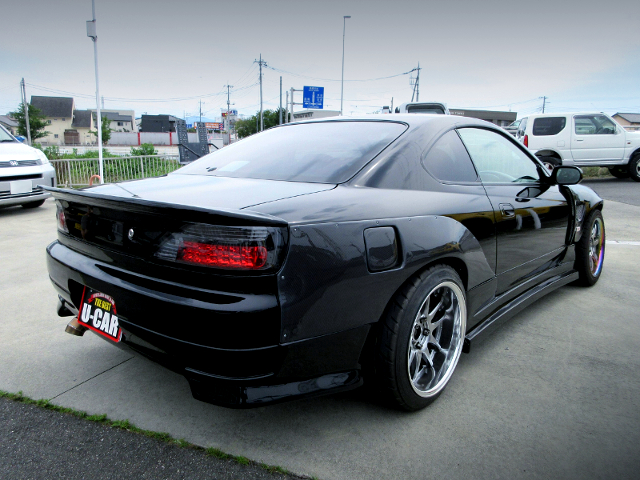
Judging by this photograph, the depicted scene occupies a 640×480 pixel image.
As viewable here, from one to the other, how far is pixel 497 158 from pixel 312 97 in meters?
39.1

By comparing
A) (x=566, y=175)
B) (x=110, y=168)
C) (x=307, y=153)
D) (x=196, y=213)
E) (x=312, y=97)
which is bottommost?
(x=110, y=168)

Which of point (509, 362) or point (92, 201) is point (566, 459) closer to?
point (509, 362)

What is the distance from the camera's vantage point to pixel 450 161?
2352 mm

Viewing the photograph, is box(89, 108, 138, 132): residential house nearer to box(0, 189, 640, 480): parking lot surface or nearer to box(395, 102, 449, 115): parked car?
box(395, 102, 449, 115): parked car

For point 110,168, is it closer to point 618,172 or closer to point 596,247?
point 596,247

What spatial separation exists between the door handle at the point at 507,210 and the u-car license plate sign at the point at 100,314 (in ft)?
6.55

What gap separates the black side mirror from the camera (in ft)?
9.86

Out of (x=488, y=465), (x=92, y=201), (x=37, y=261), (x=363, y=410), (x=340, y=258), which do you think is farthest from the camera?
(x=37, y=261)

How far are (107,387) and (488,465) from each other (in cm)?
179

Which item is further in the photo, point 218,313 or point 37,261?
point 37,261

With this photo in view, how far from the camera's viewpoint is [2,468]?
1.69m

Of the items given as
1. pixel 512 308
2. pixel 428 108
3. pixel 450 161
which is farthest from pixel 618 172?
pixel 450 161

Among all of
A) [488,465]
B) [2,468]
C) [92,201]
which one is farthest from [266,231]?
[2,468]

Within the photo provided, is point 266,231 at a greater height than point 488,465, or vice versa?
point 266,231
